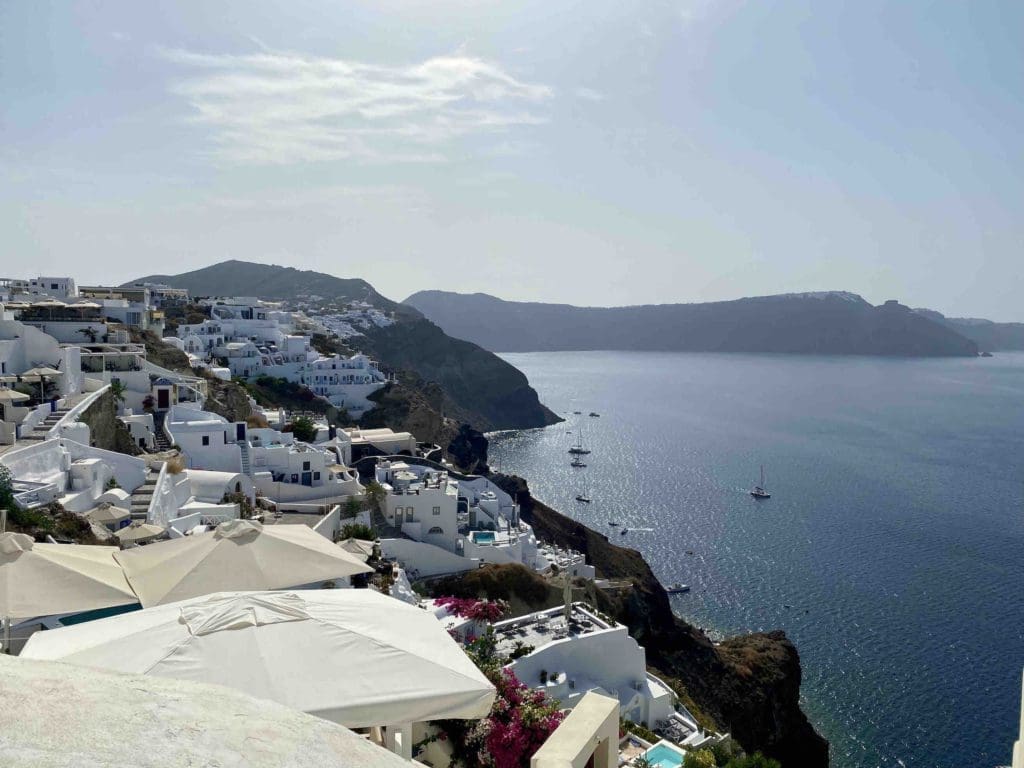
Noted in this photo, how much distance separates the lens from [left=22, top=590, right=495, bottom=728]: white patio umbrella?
5520mm

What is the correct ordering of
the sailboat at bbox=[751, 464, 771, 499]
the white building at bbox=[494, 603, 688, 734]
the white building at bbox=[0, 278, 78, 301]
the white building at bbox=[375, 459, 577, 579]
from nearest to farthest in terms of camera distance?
1. the white building at bbox=[494, 603, 688, 734]
2. the white building at bbox=[375, 459, 577, 579]
3. the white building at bbox=[0, 278, 78, 301]
4. the sailboat at bbox=[751, 464, 771, 499]

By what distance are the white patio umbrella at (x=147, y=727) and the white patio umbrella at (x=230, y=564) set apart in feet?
21.5

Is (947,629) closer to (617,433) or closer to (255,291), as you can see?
(617,433)

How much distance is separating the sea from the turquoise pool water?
673 inches

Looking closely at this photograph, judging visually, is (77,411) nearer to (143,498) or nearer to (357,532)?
(143,498)

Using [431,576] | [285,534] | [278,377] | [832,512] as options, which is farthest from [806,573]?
[285,534]

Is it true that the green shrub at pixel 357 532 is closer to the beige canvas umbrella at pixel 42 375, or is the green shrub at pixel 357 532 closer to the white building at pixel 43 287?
the beige canvas umbrella at pixel 42 375

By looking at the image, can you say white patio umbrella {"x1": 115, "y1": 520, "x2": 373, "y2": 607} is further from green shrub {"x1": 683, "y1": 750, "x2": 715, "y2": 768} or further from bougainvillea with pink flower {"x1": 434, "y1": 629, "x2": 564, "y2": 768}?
green shrub {"x1": 683, "y1": 750, "x2": 715, "y2": 768}

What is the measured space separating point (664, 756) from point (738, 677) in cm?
1720

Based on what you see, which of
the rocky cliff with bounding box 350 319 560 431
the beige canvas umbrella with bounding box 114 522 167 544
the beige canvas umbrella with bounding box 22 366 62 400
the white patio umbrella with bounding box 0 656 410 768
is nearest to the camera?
the white patio umbrella with bounding box 0 656 410 768

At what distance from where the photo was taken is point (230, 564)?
9.34 m

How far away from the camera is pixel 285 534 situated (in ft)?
35.2

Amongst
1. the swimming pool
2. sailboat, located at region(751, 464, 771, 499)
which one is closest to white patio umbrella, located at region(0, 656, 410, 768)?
the swimming pool

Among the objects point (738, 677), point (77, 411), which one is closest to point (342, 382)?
point (77, 411)
